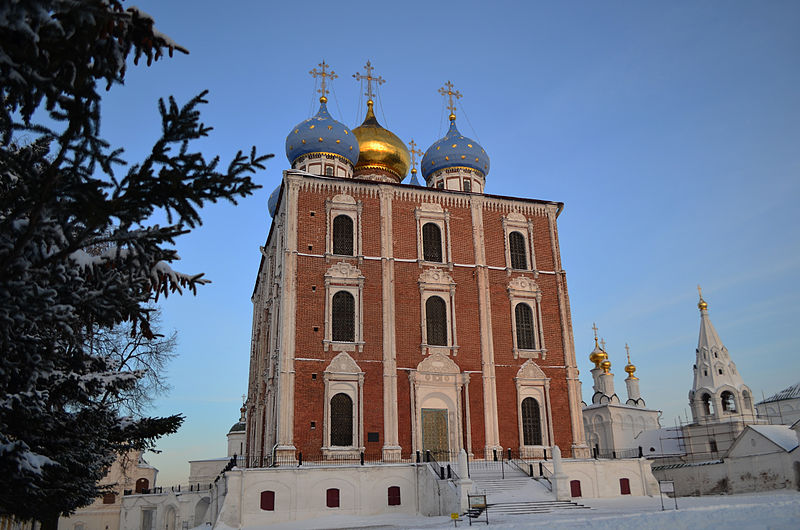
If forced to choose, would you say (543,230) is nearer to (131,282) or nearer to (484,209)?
(484,209)

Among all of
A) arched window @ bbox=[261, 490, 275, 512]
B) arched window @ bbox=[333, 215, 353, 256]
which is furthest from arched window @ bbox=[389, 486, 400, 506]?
arched window @ bbox=[333, 215, 353, 256]

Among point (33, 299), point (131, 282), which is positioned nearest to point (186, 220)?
point (131, 282)

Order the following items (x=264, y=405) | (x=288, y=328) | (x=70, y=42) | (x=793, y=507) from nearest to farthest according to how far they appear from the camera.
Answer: (x=70, y=42), (x=793, y=507), (x=288, y=328), (x=264, y=405)

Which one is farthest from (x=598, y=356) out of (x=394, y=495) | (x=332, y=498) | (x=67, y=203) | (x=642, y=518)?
(x=67, y=203)

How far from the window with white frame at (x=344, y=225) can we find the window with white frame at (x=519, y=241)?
6586mm

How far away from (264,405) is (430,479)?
10148 mm

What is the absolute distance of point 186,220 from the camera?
24.8 ft

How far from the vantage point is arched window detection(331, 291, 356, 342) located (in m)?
26.0

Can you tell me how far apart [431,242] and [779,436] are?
81.2 feet

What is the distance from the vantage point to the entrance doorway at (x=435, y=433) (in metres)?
25.4

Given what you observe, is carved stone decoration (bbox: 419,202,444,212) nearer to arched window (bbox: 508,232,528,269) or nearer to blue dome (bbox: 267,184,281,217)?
arched window (bbox: 508,232,528,269)

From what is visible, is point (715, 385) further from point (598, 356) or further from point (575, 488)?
point (575, 488)

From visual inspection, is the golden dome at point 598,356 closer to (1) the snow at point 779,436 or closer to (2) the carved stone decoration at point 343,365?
(1) the snow at point 779,436

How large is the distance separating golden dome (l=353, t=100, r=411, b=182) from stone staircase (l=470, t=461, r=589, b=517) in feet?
51.8
